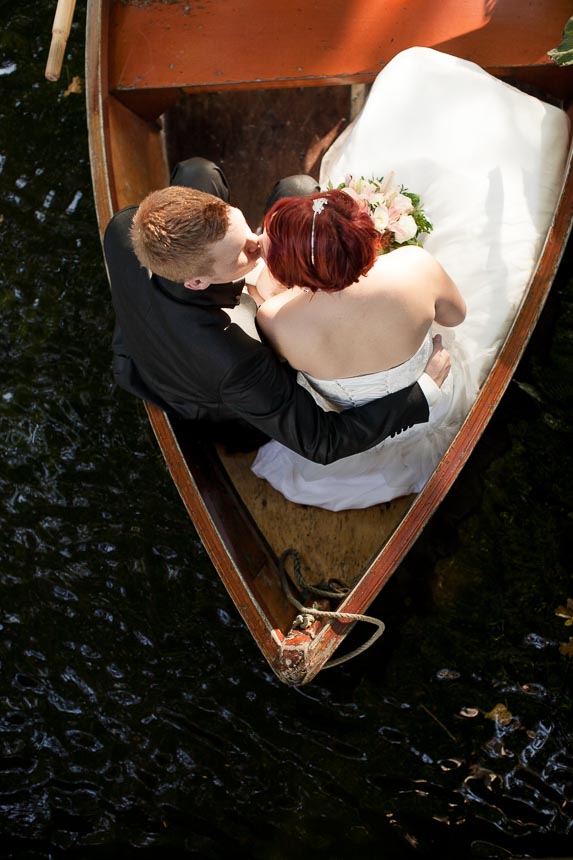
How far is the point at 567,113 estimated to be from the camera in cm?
284

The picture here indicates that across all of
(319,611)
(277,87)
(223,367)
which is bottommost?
(319,611)

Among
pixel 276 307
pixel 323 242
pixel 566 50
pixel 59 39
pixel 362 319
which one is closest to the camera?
pixel 323 242

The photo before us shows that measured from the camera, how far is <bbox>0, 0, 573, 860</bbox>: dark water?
10.3 feet

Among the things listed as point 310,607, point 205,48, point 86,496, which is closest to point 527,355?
point 310,607

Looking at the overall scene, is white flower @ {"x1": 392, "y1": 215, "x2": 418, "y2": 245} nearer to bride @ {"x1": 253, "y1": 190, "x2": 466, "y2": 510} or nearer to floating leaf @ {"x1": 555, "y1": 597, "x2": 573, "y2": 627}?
bride @ {"x1": 253, "y1": 190, "x2": 466, "y2": 510}

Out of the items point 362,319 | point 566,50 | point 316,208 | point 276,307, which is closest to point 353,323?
point 362,319

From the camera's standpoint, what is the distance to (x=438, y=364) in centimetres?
241

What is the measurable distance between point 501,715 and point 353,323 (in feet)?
6.35

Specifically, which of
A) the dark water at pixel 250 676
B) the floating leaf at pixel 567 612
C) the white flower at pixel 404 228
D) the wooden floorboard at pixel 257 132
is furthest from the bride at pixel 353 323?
the wooden floorboard at pixel 257 132

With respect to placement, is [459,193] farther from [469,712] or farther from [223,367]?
[469,712]

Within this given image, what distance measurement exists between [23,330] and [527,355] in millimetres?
2372

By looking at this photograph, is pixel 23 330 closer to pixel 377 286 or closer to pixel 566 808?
pixel 377 286

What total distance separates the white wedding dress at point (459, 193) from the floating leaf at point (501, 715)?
1107 millimetres

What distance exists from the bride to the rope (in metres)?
0.24
